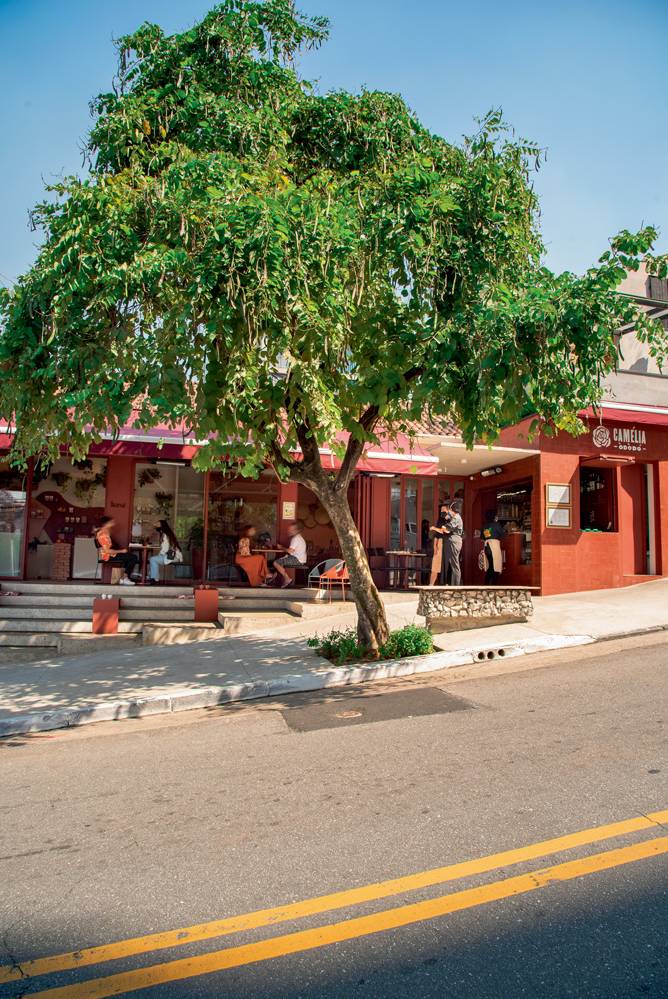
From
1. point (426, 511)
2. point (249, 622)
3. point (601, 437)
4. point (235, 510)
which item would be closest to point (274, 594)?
point (249, 622)

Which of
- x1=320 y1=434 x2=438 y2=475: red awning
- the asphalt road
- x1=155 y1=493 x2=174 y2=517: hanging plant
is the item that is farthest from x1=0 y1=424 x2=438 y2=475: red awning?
the asphalt road

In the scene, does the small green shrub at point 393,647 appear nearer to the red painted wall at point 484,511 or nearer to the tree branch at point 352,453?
the tree branch at point 352,453

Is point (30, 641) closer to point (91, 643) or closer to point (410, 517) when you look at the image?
point (91, 643)

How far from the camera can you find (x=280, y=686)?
805 cm

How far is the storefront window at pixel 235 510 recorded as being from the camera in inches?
615

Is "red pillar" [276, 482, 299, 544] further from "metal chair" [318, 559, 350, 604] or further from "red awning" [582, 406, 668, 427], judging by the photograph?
"red awning" [582, 406, 668, 427]

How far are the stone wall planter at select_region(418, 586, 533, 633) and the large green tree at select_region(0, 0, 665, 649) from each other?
210 centimetres

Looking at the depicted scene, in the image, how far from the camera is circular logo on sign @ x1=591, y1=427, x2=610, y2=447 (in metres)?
15.3

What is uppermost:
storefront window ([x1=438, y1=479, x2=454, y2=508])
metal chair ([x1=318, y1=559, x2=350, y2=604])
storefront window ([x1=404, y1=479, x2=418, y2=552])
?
storefront window ([x1=438, y1=479, x2=454, y2=508])

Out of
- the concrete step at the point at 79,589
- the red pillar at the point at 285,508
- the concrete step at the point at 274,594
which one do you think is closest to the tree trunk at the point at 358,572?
the concrete step at the point at 274,594

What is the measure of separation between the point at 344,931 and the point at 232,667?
640cm

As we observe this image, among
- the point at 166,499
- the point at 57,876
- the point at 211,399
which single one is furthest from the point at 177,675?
the point at 166,499

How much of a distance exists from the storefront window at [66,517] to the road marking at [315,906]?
13453 mm

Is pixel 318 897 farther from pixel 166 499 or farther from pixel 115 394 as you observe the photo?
pixel 166 499
